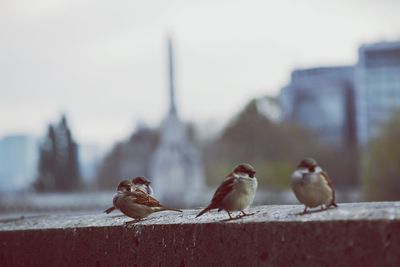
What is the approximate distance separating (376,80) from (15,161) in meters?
72.0

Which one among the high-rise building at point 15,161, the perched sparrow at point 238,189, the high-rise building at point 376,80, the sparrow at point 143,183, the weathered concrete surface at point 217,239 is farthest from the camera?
the high-rise building at point 15,161

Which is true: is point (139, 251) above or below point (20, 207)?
above

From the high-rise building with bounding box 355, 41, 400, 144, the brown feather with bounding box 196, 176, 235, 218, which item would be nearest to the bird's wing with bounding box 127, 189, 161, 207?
the brown feather with bounding box 196, 176, 235, 218

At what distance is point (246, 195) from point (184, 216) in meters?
1.02

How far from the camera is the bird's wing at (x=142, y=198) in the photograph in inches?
349

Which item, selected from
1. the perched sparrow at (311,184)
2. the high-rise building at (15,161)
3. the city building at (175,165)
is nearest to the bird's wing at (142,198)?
the perched sparrow at (311,184)

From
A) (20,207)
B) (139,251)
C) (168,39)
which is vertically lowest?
(20,207)

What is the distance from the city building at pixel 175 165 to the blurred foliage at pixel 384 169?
25439 mm

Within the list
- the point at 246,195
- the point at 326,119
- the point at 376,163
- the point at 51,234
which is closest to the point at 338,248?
the point at 246,195

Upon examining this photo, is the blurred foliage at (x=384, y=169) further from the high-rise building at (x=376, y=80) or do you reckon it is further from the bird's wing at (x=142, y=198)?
the bird's wing at (x=142, y=198)

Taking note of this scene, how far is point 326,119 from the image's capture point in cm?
12081

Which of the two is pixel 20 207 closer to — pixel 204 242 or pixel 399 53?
pixel 399 53

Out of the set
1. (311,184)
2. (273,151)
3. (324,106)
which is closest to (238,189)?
(311,184)

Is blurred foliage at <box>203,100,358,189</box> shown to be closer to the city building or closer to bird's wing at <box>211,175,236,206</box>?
the city building
